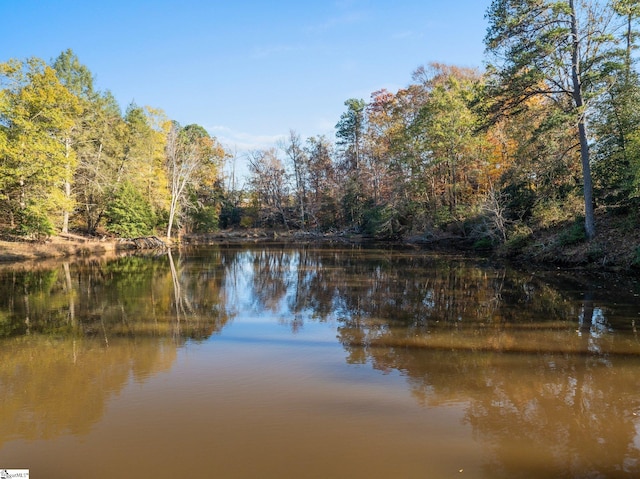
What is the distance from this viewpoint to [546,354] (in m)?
6.14

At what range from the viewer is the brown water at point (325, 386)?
11.6 ft

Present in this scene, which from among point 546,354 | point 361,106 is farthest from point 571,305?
point 361,106

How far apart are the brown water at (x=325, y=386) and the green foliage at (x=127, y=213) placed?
22546 millimetres

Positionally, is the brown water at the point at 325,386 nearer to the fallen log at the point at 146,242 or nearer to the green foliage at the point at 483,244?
the green foliage at the point at 483,244

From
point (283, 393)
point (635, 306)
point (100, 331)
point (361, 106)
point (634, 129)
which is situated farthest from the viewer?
point (361, 106)

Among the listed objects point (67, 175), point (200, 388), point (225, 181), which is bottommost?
point (200, 388)

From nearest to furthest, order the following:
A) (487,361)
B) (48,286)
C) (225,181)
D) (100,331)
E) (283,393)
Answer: (283,393)
(487,361)
(100,331)
(48,286)
(225,181)

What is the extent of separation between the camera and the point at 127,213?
32.0 meters

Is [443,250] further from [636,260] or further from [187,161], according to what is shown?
[187,161]

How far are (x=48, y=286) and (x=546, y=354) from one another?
14656 mm

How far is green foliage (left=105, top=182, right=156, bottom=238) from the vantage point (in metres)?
31.5

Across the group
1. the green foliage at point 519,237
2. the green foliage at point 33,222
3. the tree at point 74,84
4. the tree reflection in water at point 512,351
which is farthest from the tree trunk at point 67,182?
the green foliage at point 519,237

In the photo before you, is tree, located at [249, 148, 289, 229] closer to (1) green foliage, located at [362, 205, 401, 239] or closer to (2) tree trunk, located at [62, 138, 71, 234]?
(1) green foliage, located at [362, 205, 401, 239]

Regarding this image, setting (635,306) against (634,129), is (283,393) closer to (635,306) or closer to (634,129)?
(635,306)
